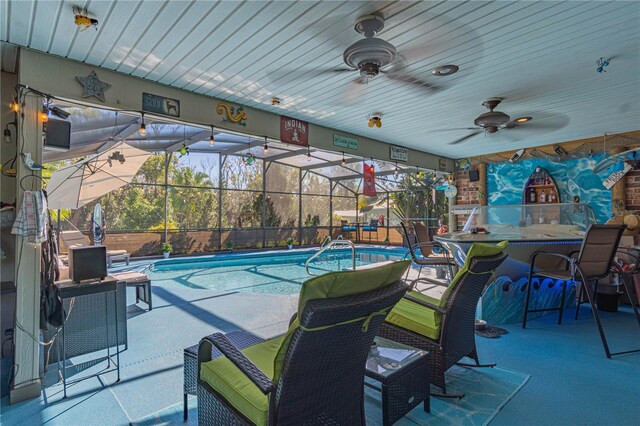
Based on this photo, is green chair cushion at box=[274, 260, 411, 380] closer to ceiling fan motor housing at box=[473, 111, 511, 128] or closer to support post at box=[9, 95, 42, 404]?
support post at box=[9, 95, 42, 404]

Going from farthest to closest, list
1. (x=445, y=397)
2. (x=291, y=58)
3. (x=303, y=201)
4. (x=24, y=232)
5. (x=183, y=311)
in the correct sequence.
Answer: (x=303, y=201) < (x=183, y=311) < (x=291, y=58) < (x=24, y=232) < (x=445, y=397)


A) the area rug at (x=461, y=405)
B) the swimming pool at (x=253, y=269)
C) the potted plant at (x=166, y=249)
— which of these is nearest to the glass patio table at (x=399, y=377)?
the area rug at (x=461, y=405)

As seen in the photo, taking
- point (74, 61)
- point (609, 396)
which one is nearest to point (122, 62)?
point (74, 61)

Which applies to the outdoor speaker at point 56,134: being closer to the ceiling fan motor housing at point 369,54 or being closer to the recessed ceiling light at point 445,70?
the ceiling fan motor housing at point 369,54

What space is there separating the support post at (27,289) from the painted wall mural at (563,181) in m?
7.96

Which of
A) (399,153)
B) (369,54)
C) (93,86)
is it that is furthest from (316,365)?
(399,153)

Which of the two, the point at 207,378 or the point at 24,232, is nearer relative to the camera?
the point at 207,378

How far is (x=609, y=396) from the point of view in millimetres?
2344

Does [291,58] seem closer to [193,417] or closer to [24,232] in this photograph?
[24,232]

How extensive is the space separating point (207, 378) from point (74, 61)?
3.04 meters

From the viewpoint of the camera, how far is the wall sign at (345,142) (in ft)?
18.1

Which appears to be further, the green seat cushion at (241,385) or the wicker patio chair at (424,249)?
the wicker patio chair at (424,249)

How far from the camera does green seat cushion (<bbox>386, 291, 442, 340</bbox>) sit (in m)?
2.38

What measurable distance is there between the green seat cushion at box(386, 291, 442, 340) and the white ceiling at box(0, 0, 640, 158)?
2109 mm
